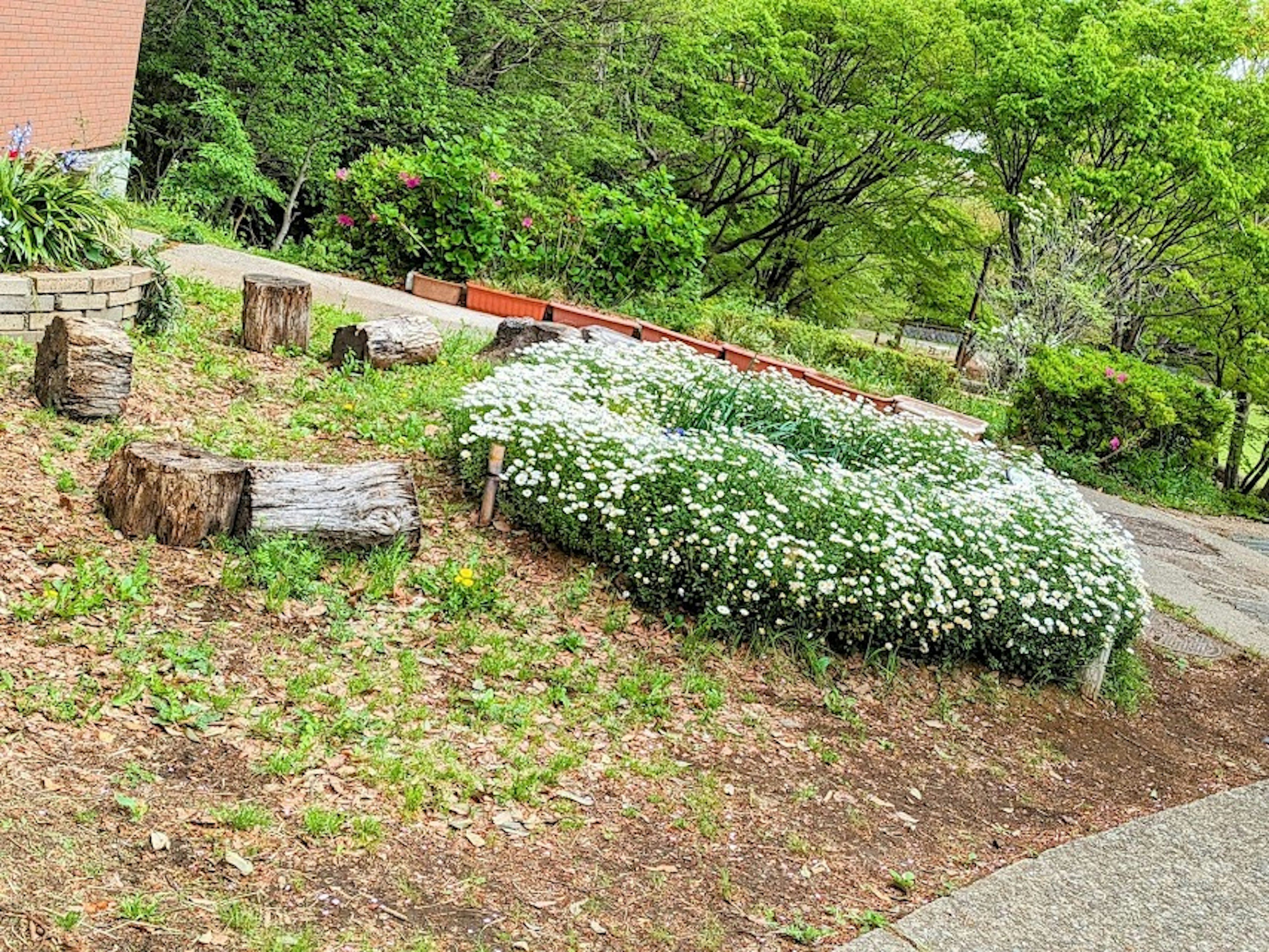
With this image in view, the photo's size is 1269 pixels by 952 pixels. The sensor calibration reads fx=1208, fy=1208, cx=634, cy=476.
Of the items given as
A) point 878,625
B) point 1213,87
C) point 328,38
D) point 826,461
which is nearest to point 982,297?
point 1213,87

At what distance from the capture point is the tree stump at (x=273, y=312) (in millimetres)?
7039

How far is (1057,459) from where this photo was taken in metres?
11.8

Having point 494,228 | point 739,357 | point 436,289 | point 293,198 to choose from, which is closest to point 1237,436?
point 739,357

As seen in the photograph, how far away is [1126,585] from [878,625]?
1556mm

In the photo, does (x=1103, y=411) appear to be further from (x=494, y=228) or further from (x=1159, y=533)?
(x=494, y=228)

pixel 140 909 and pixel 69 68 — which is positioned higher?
pixel 69 68

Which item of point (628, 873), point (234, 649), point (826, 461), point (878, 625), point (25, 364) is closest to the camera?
point (628, 873)

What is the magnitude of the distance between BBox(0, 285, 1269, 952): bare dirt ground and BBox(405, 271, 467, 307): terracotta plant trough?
4.97 m

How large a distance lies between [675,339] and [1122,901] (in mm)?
6978

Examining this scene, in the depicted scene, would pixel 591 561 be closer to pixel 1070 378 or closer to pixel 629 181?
pixel 1070 378

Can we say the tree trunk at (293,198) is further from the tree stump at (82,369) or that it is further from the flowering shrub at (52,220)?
the tree stump at (82,369)

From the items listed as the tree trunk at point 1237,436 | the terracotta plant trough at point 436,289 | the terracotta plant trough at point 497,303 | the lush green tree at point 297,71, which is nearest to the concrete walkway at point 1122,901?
the terracotta plant trough at point 497,303

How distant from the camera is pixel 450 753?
12.7 ft

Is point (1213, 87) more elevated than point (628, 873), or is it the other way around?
point (1213, 87)
